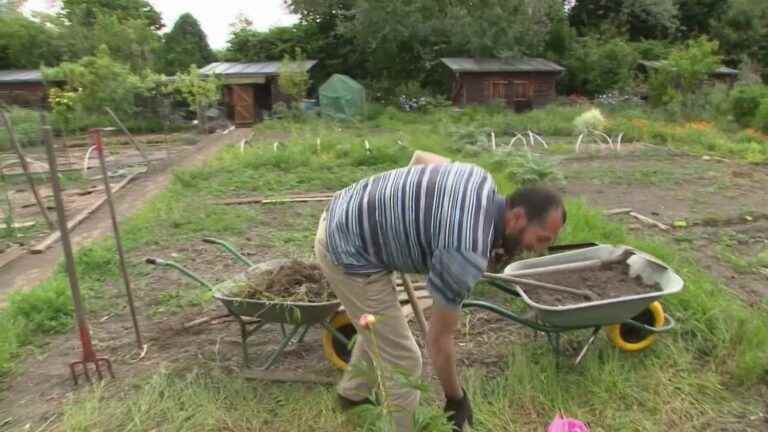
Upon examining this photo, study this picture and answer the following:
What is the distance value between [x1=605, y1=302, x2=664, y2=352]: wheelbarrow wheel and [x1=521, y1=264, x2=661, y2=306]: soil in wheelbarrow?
14cm

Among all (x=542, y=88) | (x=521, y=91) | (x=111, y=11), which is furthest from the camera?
(x=111, y=11)

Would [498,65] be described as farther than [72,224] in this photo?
Yes

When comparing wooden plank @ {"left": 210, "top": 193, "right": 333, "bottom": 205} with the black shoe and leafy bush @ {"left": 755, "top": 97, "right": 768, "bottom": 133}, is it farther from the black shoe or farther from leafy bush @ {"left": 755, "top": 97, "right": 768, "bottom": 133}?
leafy bush @ {"left": 755, "top": 97, "right": 768, "bottom": 133}

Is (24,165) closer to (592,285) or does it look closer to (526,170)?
(526,170)

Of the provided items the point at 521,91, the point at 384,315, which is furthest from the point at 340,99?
the point at 384,315

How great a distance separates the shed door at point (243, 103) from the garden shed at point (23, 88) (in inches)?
269

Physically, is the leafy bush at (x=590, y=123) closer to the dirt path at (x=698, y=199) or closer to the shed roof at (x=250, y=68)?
the dirt path at (x=698, y=199)

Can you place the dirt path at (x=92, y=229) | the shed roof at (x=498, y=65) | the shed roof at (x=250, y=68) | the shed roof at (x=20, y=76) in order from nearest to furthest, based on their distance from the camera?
the dirt path at (x=92, y=229) < the shed roof at (x=20, y=76) < the shed roof at (x=250, y=68) < the shed roof at (x=498, y=65)

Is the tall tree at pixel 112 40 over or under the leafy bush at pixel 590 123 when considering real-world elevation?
over

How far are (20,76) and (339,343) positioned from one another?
24.6 metres

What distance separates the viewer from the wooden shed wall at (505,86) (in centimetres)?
2284

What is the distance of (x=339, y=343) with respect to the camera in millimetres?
3141

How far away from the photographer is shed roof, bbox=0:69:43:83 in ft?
72.2

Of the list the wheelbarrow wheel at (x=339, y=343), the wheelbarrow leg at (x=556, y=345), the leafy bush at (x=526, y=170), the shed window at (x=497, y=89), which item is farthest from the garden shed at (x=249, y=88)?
the wheelbarrow leg at (x=556, y=345)
